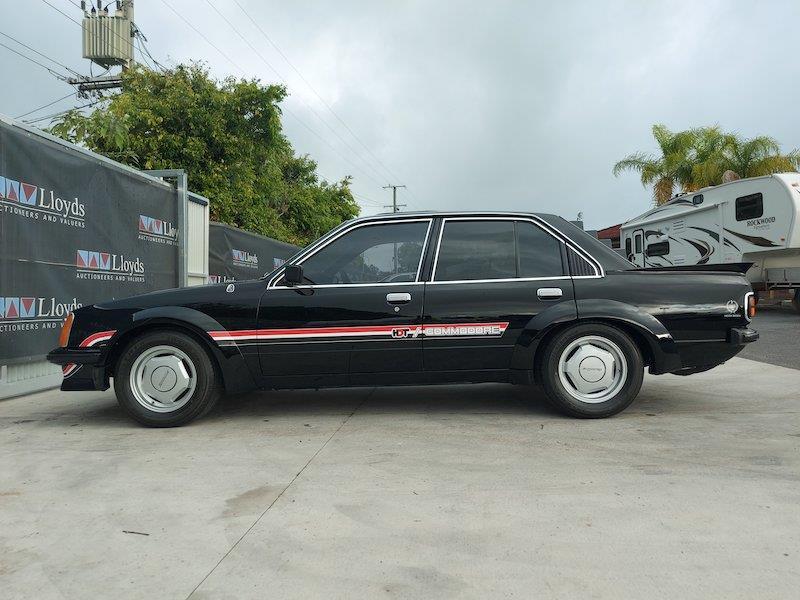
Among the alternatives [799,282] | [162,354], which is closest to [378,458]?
[162,354]

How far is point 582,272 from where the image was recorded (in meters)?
4.62

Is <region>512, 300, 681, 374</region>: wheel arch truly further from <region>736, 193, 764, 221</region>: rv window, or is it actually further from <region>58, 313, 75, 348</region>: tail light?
<region>736, 193, 764, 221</region>: rv window

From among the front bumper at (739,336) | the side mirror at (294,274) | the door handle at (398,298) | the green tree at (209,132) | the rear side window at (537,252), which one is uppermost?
the green tree at (209,132)

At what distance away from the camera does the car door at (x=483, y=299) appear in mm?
4516

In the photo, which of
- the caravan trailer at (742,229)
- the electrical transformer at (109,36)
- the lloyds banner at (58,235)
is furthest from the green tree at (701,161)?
the electrical transformer at (109,36)

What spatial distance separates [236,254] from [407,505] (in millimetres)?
9045

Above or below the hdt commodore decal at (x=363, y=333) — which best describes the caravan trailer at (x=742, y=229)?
above

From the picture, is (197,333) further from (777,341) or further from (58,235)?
(777,341)

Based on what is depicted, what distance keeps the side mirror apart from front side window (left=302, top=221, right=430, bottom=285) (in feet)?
0.38

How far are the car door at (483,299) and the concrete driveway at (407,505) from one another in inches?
21.0

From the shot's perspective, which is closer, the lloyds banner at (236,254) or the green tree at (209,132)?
the lloyds banner at (236,254)

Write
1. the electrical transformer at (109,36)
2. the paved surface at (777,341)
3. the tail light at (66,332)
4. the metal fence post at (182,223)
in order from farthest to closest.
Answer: the electrical transformer at (109,36), the metal fence post at (182,223), the paved surface at (777,341), the tail light at (66,332)

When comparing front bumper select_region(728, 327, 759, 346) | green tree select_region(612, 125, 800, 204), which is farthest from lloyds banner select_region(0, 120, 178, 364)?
green tree select_region(612, 125, 800, 204)

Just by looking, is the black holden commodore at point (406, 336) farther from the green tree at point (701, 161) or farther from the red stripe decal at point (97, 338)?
the green tree at point (701, 161)
